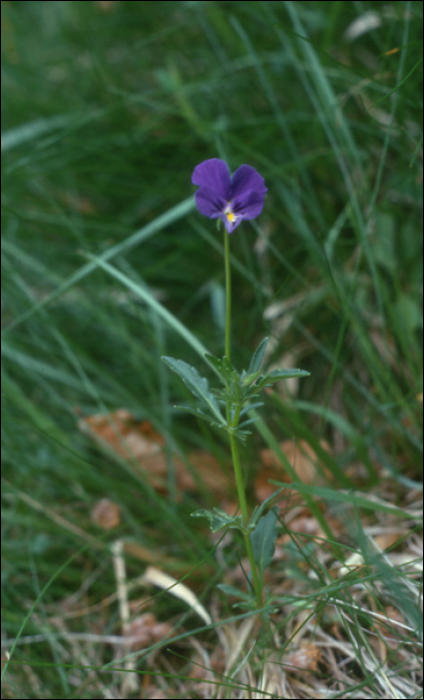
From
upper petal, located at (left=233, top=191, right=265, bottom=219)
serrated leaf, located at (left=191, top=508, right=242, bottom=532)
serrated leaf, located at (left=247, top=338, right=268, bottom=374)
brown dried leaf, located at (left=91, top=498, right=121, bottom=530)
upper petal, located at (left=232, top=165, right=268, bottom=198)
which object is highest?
upper petal, located at (left=232, top=165, right=268, bottom=198)

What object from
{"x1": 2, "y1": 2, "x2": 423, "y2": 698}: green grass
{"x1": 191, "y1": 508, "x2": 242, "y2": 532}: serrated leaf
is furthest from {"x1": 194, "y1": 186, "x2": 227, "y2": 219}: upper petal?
{"x1": 191, "y1": 508, "x2": 242, "y2": 532}: serrated leaf

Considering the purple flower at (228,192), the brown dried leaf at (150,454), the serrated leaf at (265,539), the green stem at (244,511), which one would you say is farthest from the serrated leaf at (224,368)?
the brown dried leaf at (150,454)

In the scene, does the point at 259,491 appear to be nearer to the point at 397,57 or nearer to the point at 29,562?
the point at 29,562

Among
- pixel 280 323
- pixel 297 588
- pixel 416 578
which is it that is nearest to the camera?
pixel 416 578

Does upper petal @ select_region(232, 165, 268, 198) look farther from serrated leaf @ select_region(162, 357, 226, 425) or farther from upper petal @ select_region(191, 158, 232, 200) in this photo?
serrated leaf @ select_region(162, 357, 226, 425)

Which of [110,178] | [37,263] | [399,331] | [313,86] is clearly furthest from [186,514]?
[313,86]

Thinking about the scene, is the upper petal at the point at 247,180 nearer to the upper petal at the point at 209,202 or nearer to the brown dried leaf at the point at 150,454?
the upper petal at the point at 209,202
